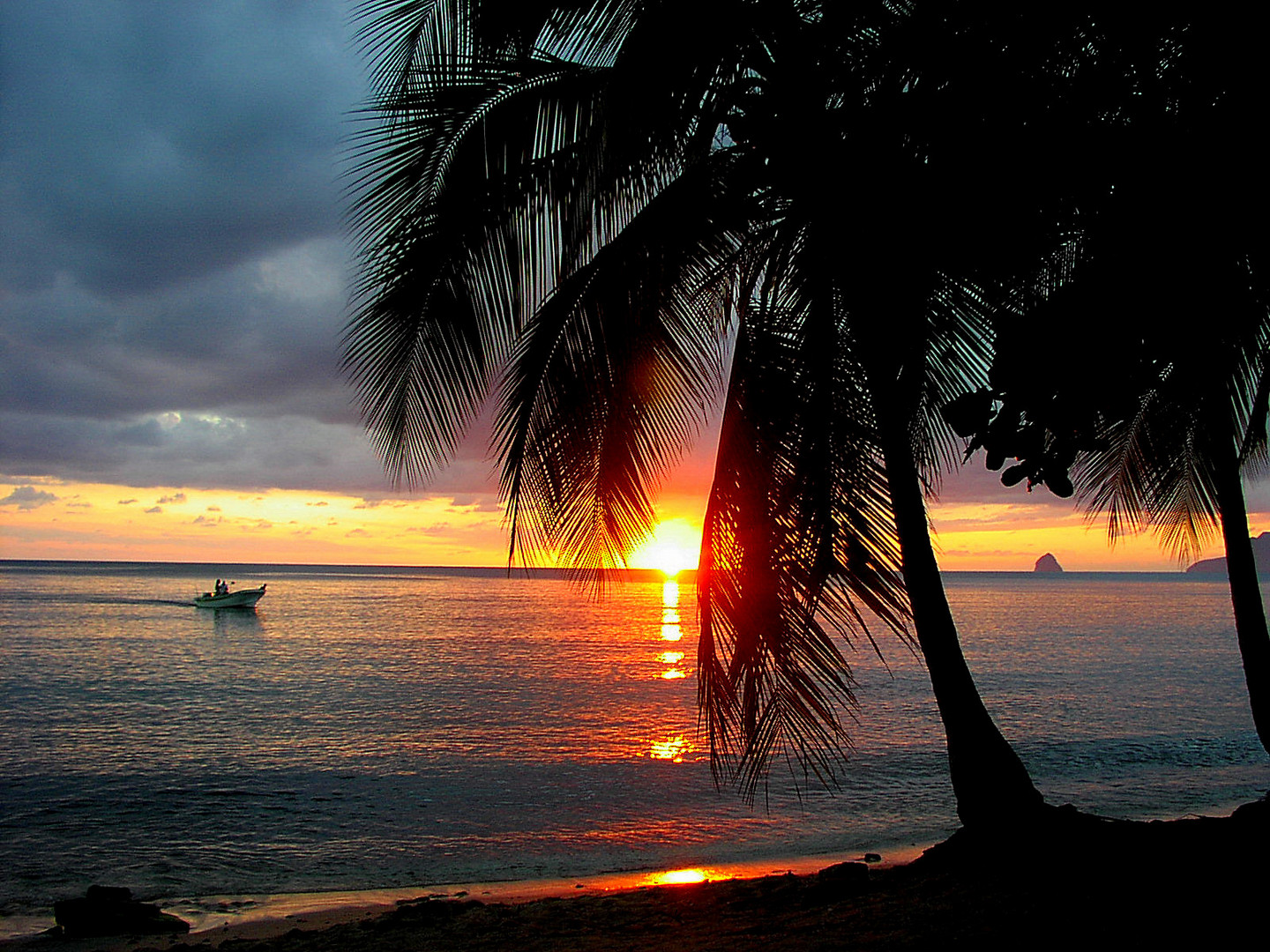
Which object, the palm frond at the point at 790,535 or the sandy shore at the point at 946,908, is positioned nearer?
the sandy shore at the point at 946,908

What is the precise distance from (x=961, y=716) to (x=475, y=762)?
38.0 feet

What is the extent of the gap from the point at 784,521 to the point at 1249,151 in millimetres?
2346

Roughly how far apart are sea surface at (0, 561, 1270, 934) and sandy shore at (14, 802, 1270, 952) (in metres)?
2.57

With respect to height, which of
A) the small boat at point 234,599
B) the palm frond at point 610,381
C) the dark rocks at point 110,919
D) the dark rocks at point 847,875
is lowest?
the small boat at point 234,599

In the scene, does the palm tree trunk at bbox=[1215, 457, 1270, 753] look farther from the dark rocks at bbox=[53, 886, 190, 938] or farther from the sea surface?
the dark rocks at bbox=[53, 886, 190, 938]

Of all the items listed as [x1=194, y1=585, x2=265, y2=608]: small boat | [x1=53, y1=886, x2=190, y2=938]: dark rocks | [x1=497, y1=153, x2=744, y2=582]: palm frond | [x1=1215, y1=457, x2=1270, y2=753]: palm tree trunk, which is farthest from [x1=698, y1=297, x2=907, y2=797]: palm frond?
[x1=194, y1=585, x2=265, y2=608]: small boat

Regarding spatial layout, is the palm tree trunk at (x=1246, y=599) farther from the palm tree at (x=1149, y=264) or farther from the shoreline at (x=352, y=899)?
the shoreline at (x=352, y=899)

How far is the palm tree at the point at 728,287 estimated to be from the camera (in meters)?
4.28

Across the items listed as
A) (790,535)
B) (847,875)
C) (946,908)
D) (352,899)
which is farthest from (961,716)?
(352,899)

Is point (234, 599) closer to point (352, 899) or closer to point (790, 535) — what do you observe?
point (352, 899)

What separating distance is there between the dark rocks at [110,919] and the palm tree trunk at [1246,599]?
7970 millimetres

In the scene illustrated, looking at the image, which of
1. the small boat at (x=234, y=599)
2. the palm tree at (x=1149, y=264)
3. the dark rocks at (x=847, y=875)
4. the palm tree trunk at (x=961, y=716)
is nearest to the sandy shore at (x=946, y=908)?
the dark rocks at (x=847, y=875)

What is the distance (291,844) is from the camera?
10523 millimetres

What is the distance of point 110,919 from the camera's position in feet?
23.2
